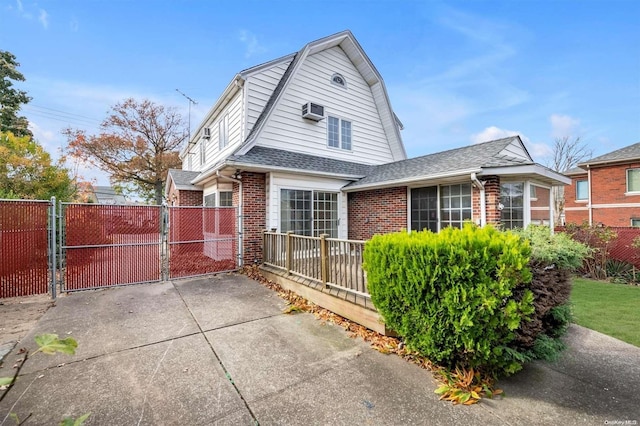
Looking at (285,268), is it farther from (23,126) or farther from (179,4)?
(23,126)

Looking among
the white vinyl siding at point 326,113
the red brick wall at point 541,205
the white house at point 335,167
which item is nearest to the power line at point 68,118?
the white house at point 335,167

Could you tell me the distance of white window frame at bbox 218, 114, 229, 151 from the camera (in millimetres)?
10133

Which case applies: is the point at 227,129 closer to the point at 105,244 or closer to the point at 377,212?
the point at 105,244

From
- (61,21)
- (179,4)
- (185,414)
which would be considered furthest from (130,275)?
(61,21)

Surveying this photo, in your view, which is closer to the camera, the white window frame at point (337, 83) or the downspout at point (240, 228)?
the downspout at point (240, 228)

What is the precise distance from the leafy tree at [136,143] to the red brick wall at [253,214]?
678 inches

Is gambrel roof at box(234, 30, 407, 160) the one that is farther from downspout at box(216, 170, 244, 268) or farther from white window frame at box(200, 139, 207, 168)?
white window frame at box(200, 139, 207, 168)

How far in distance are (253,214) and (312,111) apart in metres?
4.20

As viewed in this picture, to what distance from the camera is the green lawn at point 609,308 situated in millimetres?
4529

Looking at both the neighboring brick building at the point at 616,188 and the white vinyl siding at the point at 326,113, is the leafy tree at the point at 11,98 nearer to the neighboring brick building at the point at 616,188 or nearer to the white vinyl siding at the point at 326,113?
the white vinyl siding at the point at 326,113

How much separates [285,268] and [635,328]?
6548 mm

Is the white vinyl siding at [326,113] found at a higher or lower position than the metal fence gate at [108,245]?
higher

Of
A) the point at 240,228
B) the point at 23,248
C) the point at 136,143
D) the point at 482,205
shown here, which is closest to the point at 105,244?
the point at 23,248

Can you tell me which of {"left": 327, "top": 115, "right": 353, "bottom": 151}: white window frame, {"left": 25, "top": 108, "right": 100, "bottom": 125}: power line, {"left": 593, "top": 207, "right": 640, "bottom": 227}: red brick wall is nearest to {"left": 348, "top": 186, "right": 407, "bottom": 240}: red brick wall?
{"left": 327, "top": 115, "right": 353, "bottom": 151}: white window frame
